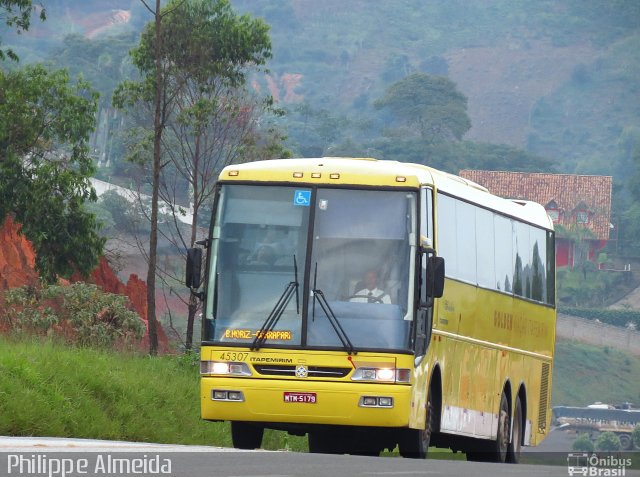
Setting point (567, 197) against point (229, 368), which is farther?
point (567, 197)

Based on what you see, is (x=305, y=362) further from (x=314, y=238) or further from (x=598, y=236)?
(x=598, y=236)

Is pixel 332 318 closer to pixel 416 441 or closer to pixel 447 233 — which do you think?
pixel 416 441

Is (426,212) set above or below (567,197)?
below

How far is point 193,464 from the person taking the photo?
12.5 meters

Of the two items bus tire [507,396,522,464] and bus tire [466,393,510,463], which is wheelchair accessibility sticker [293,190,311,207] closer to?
bus tire [466,393,510,463]

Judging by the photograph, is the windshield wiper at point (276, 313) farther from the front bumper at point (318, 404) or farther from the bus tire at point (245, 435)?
the bus tire at point (245, 435)

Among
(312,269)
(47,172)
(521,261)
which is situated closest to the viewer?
(312,269)

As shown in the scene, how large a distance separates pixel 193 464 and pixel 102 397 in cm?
899

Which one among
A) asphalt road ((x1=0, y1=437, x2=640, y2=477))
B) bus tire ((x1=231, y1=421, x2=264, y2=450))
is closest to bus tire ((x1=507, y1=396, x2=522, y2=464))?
bus tire ((x1=231, y1=421, x2=264, y2=450))

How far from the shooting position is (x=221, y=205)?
18.2 metres

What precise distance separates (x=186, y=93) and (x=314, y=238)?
1826cm

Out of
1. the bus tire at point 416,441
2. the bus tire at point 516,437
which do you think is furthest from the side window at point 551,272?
the bus tire at point 416,441

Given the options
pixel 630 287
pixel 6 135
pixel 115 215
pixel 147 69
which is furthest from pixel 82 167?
pixel 630 287

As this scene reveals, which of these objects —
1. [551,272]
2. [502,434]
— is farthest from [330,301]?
[551,272]
